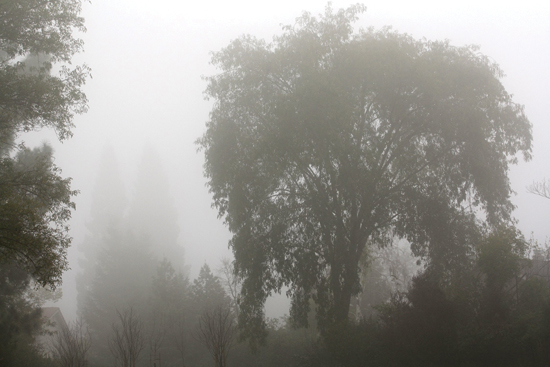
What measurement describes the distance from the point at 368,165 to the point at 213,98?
7.36 m

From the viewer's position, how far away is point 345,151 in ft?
49.4

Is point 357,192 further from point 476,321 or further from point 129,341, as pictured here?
point 129,341

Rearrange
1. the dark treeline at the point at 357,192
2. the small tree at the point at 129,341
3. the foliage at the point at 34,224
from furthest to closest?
the small tree at the point at 129,341
the dark treeline at the point at 357,192
the foliage at the point at 34,224

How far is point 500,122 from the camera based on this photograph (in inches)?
615

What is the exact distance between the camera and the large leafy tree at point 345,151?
1523 cm

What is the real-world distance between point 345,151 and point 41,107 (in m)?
9.48

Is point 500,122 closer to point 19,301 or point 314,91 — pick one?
point 314,91

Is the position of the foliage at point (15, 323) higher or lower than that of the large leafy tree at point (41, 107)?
lower

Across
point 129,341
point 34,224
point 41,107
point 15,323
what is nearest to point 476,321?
point 129,341

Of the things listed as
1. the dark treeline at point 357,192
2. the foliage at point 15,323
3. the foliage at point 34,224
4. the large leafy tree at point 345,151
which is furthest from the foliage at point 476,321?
the foliage at point 15,323

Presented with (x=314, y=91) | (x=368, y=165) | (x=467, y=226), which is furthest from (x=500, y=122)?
(x=314, y=91)

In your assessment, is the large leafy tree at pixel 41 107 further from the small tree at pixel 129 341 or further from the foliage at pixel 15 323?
the foliage at pixel 15 323

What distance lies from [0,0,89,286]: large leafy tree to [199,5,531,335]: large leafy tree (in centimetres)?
650

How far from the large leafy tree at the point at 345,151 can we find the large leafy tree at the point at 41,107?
6.50m
